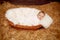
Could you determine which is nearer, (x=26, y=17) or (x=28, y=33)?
(x=28, y=33)

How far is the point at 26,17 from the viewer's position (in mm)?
1796

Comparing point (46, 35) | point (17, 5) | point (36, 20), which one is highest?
point (17, 5)

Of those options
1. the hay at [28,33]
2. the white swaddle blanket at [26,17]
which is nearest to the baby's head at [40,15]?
the white swaddle blanket at [26,17]

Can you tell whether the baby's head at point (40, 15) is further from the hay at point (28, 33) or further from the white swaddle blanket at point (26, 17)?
the hay at point (28, 33)

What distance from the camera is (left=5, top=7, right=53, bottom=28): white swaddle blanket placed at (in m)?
1.70

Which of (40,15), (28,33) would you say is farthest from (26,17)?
(28,33)

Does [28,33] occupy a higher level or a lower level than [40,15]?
lower

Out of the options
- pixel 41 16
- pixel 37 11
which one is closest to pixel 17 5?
pixel 37 11

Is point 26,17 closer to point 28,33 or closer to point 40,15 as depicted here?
point 40,15

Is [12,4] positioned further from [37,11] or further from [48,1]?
[48,1]

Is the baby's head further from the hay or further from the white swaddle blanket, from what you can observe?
the hay

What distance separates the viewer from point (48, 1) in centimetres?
227

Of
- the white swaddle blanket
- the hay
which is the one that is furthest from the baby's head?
the hay

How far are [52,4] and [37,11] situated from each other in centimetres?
36
